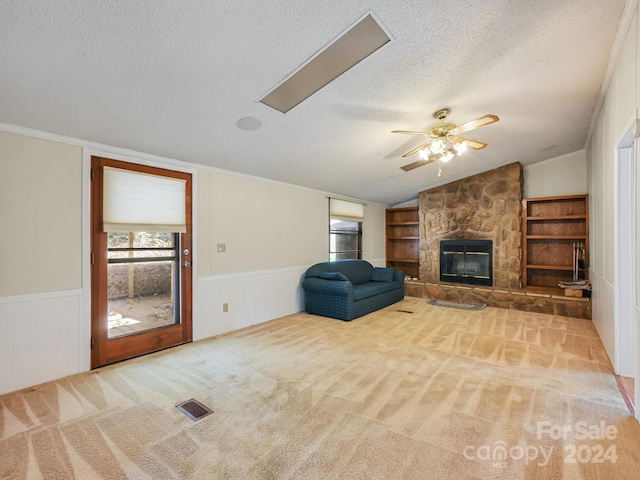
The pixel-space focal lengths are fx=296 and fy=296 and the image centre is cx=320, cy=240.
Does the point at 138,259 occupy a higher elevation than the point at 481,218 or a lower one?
lower

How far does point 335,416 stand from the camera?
2.07m

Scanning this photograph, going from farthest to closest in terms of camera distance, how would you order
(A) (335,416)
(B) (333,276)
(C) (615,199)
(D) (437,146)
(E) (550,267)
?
(E) (550,267) < (B) (333,276) < (D) (437,146) < (C) (615,199) < (A) (335,416)

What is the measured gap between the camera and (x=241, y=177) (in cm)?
418

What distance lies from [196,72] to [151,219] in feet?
5.95

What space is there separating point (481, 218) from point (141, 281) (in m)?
5.91

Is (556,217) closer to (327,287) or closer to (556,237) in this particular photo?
(556,237)

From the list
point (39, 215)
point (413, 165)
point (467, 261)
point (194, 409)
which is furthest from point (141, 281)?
point (467, 261)

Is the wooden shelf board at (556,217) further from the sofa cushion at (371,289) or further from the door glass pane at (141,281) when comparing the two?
the door glass pane at (141,281)

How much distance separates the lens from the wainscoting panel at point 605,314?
113 inches

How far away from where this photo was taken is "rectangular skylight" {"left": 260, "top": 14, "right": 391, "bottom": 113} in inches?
76.3

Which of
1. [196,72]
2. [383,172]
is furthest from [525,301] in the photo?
[196,72]

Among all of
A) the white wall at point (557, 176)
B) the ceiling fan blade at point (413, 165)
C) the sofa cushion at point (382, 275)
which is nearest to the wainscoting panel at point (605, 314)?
the white wall at point (557, 176)

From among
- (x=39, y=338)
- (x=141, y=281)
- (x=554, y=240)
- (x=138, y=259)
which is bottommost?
(x=39, y=338)

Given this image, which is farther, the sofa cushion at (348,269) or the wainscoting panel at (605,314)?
the sofa cushion at (348,269)
